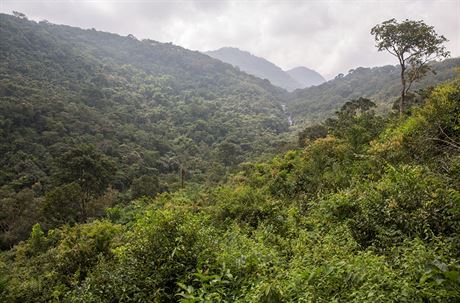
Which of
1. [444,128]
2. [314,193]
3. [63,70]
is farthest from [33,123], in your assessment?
[444,128]

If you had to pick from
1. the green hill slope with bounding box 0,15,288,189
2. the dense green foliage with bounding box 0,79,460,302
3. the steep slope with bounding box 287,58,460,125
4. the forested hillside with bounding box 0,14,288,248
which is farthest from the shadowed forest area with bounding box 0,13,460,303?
the steep slope with bounding box 287,58,460,125

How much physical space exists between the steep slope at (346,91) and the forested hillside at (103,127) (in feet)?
23.3

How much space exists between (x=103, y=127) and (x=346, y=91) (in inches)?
2870

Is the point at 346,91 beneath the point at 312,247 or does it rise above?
above

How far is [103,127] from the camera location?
4816 centimetres

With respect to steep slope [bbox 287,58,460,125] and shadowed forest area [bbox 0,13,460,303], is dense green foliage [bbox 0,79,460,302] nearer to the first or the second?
shadowed forest area [bbox 0,13,460,303]

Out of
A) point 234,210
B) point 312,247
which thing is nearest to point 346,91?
point 234,210

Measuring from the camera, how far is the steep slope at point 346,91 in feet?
253

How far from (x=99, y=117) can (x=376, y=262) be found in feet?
174

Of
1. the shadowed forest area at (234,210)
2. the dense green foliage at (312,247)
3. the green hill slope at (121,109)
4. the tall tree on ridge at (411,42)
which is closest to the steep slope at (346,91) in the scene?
the green hill slope at (121,109)

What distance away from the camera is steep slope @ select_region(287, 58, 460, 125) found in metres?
77.0

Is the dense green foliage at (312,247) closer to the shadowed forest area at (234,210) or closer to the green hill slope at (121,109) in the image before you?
the shadowed forest area at (234,210)

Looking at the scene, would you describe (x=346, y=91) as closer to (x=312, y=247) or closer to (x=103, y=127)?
(x=103, y=127)

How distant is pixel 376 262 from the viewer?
416cm
